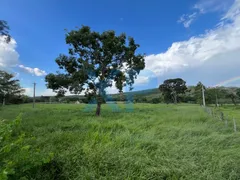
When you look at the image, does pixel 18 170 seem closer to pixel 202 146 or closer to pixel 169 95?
pixel 202 146

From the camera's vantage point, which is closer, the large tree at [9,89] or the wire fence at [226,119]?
the wire fence at [226,119]

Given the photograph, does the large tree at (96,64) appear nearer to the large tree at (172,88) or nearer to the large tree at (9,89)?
the large tree at (9,89)

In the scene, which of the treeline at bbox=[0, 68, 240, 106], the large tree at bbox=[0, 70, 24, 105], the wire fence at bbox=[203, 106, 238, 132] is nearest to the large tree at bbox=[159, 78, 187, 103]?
the treeline at bbox=[0, 68, 240, 106]

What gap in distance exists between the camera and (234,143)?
3912mm

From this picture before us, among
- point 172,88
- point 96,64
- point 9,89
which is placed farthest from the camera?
point 172,88

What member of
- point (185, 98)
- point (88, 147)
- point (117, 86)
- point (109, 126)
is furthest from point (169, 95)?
point (88, 147)

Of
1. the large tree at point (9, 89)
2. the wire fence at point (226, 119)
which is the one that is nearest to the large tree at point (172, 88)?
the wire fence at point (226, 119)

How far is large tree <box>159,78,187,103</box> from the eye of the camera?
3897 cm

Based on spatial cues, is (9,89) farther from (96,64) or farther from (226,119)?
(226,119)

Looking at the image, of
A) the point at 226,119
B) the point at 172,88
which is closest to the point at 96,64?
the point at 226,119

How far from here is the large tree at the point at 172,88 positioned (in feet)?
128

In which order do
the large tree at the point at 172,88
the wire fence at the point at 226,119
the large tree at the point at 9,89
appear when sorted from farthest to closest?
1. the large tree at the point at 172,88
2. the large tree at the point at 9,89
3. the wire fence at the point at 226,119

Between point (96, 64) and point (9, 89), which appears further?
point (9, 89)

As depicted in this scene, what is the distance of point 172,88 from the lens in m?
40.0
